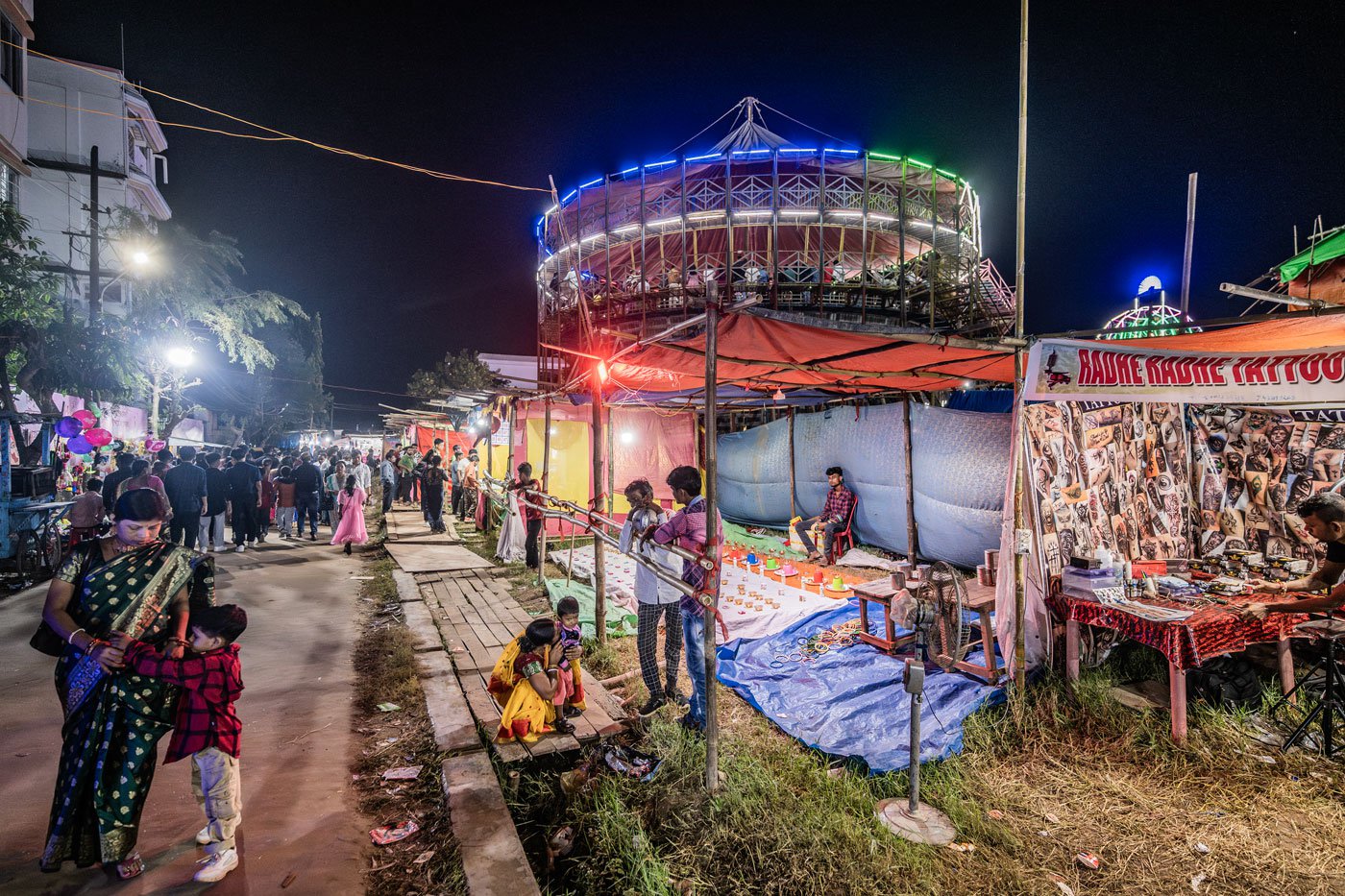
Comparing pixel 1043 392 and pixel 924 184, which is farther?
pixel 924 184

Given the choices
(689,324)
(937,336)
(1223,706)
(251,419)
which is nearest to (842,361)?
(937,336)

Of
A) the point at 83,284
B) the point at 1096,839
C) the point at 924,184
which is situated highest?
the point at 924,184

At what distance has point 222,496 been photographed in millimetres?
11484

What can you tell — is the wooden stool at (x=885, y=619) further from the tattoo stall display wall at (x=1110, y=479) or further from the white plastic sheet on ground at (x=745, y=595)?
the tattoo stall display wall at (x=1110, y=479)

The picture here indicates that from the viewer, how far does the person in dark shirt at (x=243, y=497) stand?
458 inches

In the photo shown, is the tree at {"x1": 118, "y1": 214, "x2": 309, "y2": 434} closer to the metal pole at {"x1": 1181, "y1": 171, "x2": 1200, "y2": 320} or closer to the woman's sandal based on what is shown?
the woman's sandal

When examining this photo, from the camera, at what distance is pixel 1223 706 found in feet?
15.6

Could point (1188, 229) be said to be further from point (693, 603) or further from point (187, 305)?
point (187, 305)

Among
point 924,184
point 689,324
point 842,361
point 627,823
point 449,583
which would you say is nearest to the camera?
point 627,823

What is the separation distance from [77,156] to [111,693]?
126ft

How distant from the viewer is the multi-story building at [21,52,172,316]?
971 inches

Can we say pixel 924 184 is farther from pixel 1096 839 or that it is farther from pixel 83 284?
pixel 83 284

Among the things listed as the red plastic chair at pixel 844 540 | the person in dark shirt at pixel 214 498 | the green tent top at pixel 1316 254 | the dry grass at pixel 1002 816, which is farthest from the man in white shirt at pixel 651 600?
the person in dark shirt at pixel 214 498

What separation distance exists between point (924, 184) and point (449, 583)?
2507 cm
